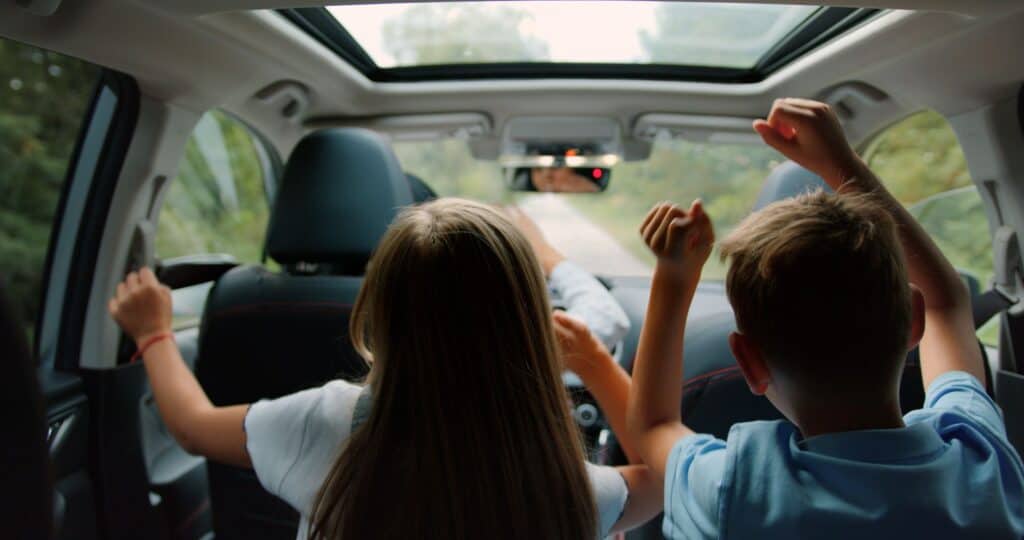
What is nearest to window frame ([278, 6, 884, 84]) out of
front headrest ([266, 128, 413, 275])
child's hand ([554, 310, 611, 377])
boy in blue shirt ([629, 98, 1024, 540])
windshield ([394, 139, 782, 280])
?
windshield ([394, 139, 782, 280])

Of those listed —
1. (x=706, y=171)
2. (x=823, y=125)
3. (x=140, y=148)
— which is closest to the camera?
(x=823, y=125)

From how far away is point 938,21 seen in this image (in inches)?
65.6

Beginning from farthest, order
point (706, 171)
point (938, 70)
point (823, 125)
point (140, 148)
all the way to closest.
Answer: point (706, 171)
point (140, 148)
point (938, 70)
point (823, 125)

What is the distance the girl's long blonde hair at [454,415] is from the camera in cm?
104

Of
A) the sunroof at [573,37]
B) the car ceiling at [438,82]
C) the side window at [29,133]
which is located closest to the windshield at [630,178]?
the car ceiling at [438,82]

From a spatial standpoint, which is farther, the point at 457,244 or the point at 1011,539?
the point at 457,244

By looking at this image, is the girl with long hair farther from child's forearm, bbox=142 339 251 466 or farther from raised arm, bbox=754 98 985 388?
raised arm, bbox=754 98 985 388

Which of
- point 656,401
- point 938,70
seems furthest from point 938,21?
point 656,401

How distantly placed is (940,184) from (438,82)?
2.16m

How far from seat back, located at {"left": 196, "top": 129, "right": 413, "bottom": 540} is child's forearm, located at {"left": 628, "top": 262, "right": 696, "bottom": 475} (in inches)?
40.5

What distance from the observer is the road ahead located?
158 inches

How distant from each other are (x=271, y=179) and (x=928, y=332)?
3.21m

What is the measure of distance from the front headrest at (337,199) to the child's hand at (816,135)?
1160 mm

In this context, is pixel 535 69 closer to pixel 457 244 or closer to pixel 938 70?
pixel 938 70
